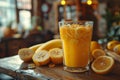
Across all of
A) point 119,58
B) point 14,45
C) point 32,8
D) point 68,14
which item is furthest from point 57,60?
point 32,8

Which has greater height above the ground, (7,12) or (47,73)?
(7,12)

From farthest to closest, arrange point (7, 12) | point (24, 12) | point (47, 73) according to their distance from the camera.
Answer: point (24, 12) → point (7, 12) → point (47, 73)

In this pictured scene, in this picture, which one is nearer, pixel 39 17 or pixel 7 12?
pixel 7 12

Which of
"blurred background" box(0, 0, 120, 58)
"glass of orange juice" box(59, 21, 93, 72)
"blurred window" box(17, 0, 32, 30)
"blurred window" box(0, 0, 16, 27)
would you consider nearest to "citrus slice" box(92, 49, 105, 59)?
"glass of orange juice" box(59, 21, 93, 72)

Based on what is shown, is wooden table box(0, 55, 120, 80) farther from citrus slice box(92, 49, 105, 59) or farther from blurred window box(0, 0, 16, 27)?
blurred window box(0, 0, 16, 27)

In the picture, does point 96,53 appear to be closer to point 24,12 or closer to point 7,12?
point 7,12

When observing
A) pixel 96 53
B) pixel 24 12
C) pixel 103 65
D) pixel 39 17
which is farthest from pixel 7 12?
pixel 103 65

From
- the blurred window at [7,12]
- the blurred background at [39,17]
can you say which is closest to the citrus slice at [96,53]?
the blurred background at [39,17]
